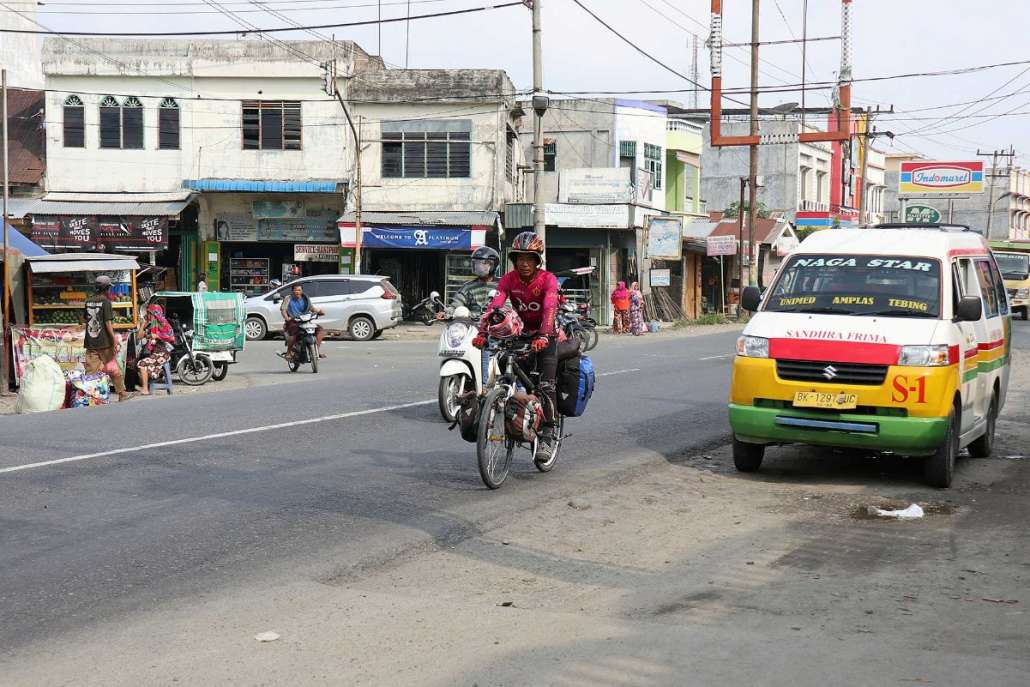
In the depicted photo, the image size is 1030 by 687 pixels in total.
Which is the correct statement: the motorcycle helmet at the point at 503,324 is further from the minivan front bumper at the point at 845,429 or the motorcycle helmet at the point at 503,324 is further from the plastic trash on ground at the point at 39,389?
the plastic trash on ground at the point at 39,389

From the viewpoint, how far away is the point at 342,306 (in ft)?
109

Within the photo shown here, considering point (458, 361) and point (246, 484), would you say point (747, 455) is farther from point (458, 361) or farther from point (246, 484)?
point (246, 484)

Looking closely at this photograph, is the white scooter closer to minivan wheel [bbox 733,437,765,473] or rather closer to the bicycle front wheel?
minivan wheel [bbox 733,437,765,473]

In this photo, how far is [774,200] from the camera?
68.8m

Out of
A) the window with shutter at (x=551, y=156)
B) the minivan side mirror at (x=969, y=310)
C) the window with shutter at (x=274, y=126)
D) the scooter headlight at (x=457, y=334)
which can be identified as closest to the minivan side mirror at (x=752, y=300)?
the minivan side mirror at (x=969, y=310)

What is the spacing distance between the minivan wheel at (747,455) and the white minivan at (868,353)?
0.04 ft

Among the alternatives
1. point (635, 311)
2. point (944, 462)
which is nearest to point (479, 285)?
point (944, 462)

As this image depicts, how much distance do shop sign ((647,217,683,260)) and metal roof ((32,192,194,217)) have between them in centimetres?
1568

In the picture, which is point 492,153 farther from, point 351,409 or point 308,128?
point 351,409

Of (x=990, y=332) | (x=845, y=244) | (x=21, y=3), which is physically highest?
(x=21, y=3)

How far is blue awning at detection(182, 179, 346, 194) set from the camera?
38531 mm

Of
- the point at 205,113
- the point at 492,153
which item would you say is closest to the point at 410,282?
the point at 492,153

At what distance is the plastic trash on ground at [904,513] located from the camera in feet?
29.3

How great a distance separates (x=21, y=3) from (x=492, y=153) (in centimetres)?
1853
